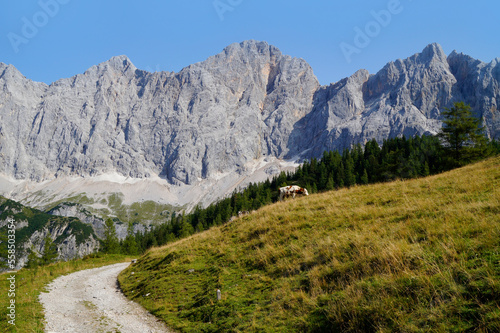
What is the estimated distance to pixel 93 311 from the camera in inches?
550

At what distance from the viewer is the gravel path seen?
1145 cm

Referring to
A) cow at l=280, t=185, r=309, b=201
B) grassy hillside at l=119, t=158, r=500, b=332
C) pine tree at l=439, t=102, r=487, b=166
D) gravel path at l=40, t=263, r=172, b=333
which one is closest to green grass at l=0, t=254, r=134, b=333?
gravel path at l=40, t=263, r=172, b=333

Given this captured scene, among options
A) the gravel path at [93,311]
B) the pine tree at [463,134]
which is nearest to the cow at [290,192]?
the gravel path at [93,311]

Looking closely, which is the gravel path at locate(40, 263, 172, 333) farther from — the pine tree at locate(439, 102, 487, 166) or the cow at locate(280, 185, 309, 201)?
the pine tree at locate(439, 102, 487, 166)

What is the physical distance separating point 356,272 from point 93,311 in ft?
45.4

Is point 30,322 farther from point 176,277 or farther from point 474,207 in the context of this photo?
point 474,207

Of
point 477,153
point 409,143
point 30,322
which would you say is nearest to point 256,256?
point 30,322

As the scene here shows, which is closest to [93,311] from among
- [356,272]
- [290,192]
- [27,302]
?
[27,302]

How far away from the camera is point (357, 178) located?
340 feet

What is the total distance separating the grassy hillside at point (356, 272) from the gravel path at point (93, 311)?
762 millimetres

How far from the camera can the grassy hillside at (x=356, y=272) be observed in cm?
620

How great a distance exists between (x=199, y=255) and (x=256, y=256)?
6578mm

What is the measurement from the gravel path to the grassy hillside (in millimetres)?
762

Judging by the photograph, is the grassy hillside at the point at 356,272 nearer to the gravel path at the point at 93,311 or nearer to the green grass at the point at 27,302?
the gravel path at the point at 93,311
